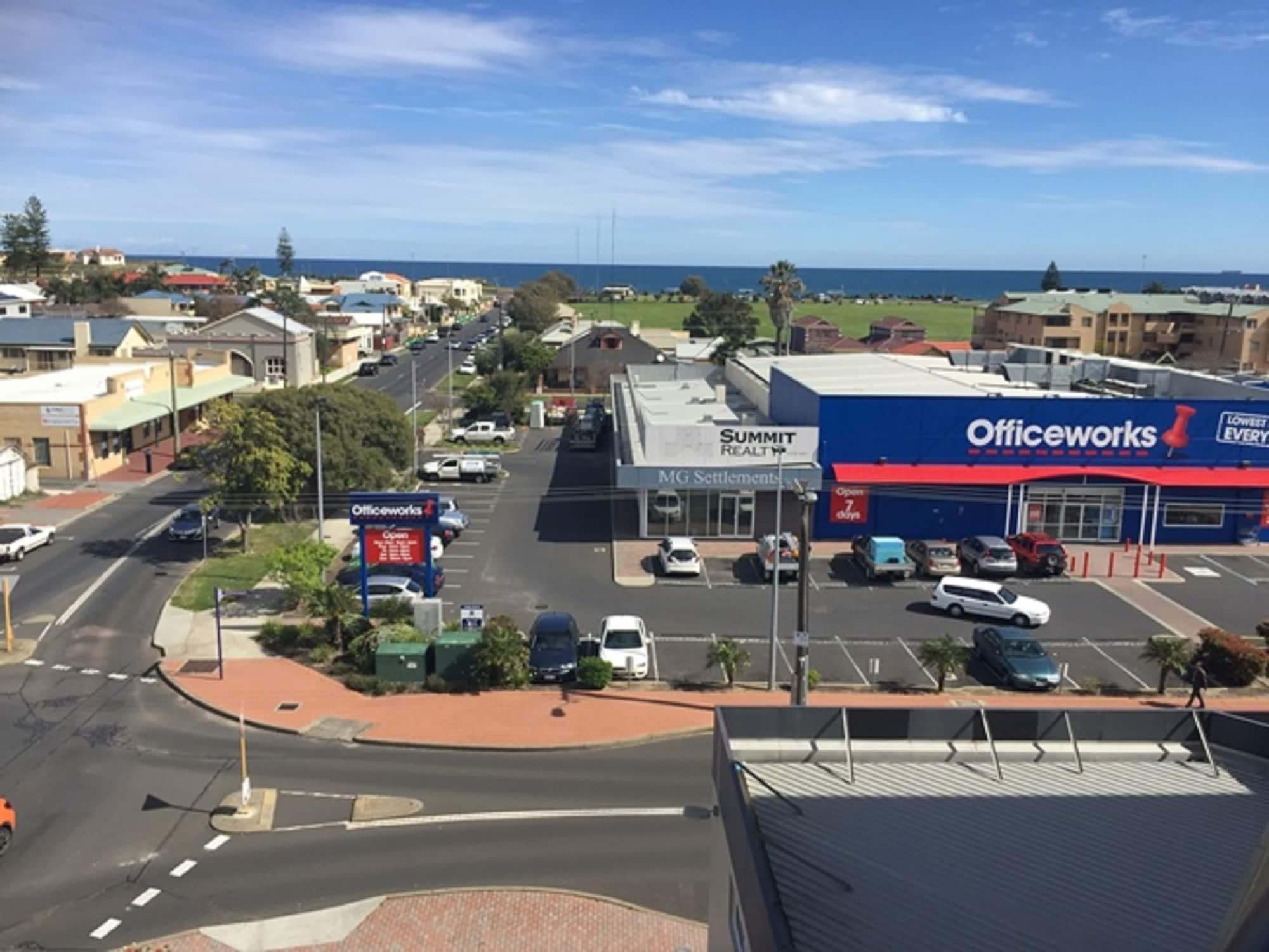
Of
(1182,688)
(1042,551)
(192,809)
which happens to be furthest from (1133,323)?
(192,809)

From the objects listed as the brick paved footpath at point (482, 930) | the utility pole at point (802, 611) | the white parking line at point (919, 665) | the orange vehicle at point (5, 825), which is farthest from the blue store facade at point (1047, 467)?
the orange vehicle at point (5, 825)

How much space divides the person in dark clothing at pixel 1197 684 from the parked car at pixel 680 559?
15.5 m

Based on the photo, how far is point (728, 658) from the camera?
2548 centimetres

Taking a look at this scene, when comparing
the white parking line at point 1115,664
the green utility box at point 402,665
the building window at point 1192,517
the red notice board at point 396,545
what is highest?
the red notice board at point 396,545

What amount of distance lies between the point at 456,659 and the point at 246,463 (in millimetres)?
14848

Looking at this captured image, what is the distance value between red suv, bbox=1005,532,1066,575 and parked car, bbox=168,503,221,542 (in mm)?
29638

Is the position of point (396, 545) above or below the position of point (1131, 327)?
below

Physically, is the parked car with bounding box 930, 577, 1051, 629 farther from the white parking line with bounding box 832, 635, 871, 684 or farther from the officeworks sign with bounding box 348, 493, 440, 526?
the officeworks sign with bounding box 348, 493, 440, 526

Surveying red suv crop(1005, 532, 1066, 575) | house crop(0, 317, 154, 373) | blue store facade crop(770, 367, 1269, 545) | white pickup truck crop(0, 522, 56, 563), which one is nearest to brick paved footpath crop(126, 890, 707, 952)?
red suv crop(1005, 532, 1066, 575)

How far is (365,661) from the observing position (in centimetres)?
2658

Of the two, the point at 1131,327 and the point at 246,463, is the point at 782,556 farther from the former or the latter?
the point at 1131,327

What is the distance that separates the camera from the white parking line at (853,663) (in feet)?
87.8

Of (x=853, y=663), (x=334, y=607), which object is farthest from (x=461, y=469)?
(x=853, y=663)

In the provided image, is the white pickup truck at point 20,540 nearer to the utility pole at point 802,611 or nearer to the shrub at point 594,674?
the shrub at point 594,674
